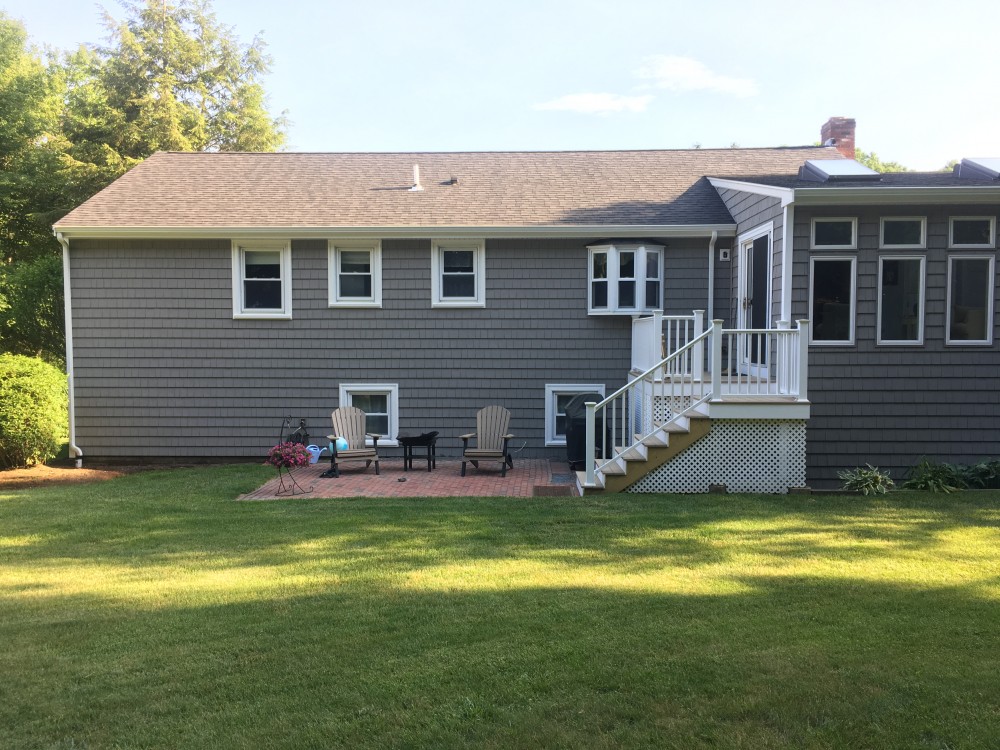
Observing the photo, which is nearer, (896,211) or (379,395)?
(896,211)

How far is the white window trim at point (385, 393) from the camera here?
39.4ft

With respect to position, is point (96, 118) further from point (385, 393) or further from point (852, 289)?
point (852, 289)

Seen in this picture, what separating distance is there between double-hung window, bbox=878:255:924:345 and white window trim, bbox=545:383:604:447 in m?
4.15

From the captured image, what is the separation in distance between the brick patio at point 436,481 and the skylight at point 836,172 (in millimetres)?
4965

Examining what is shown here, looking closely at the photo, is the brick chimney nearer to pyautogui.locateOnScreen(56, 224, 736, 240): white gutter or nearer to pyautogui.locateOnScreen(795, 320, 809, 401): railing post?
pyautogui.locateOnScreen(56, 224, 736, 240): white gutter

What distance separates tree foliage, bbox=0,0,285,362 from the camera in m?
17.2

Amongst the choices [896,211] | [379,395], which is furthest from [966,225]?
[379,395]

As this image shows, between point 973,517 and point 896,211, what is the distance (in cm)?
392

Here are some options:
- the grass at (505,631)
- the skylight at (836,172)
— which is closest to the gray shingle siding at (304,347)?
the skylight at (836,172)

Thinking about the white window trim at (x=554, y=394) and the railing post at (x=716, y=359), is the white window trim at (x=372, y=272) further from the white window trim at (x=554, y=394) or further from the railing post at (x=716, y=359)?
the railing post at (x=716, y=359)

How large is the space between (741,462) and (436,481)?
3.87 meters

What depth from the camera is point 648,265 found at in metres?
11.7

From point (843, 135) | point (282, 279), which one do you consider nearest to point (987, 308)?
point (843, 135)

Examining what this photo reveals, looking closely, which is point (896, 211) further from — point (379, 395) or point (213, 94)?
point (213, 94)
